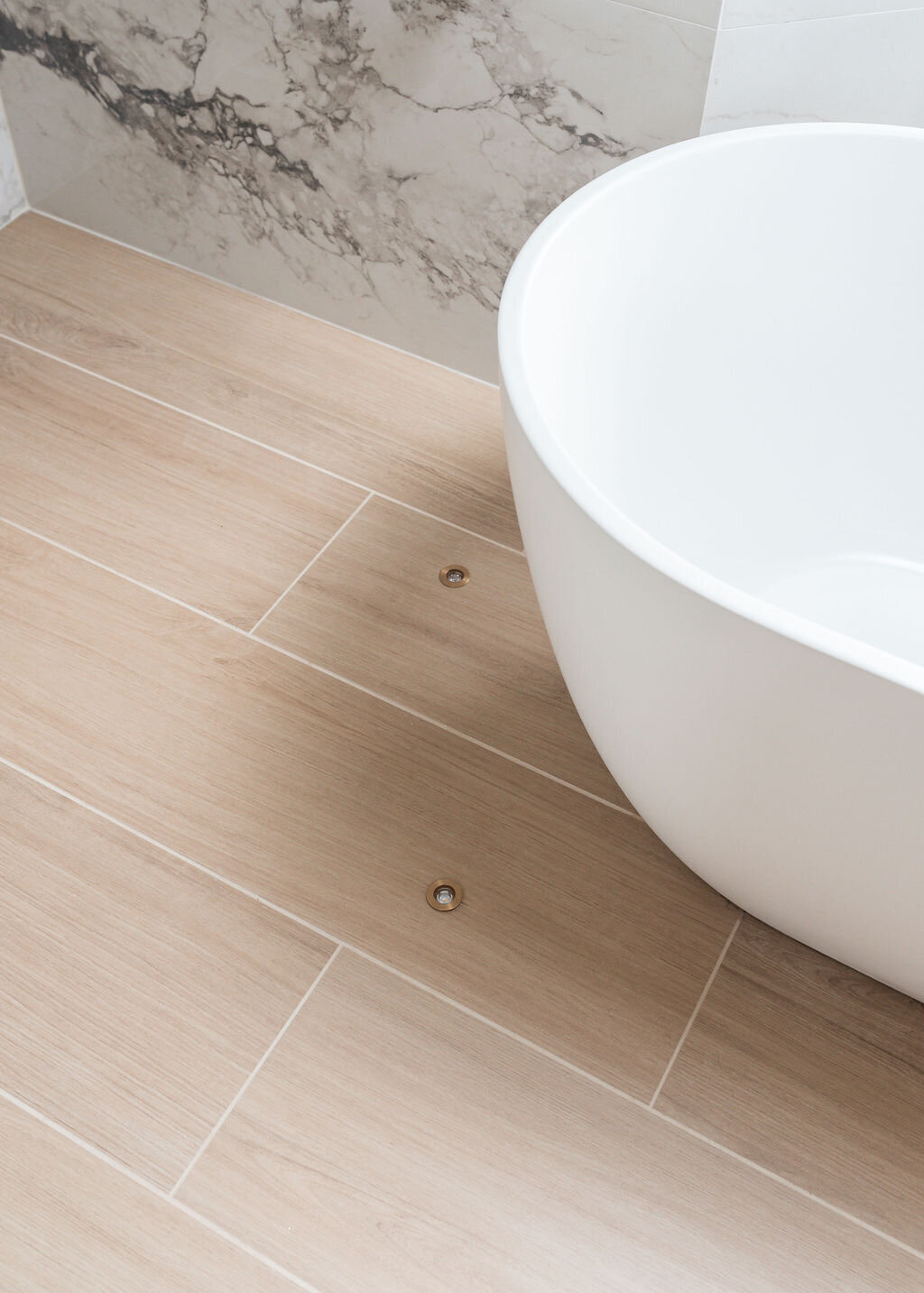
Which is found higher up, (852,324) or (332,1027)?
(852,324)

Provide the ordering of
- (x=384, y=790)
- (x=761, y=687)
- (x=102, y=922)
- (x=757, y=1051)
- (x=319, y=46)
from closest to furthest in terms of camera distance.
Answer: (x=761, y=687) → (x=757, y=1051) → (x=102, y=922) → (x=384, y=790) → (x=319, y=46)

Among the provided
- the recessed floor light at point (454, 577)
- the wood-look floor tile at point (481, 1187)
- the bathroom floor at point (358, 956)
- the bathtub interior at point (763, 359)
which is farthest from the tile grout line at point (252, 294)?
the wood-look floor tile at point (481, 1187)

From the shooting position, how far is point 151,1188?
1246mm

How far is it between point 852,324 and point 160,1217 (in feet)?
4.51

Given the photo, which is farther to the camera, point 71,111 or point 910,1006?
point 71,111

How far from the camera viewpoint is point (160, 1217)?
1227 mm

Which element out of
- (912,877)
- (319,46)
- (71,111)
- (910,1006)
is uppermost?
(319,46)

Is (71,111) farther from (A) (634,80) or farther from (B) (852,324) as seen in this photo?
(B) (852,324)

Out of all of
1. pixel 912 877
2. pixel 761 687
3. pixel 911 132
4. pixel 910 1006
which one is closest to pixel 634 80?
pixel 911 132

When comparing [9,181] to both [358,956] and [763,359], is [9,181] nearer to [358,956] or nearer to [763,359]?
[763,359]

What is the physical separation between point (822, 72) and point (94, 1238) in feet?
5.31

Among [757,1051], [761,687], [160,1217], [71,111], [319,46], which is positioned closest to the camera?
[761,687]

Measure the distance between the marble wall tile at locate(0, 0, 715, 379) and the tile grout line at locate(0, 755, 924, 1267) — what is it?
104 centimetres

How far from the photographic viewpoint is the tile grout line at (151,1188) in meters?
1.20
